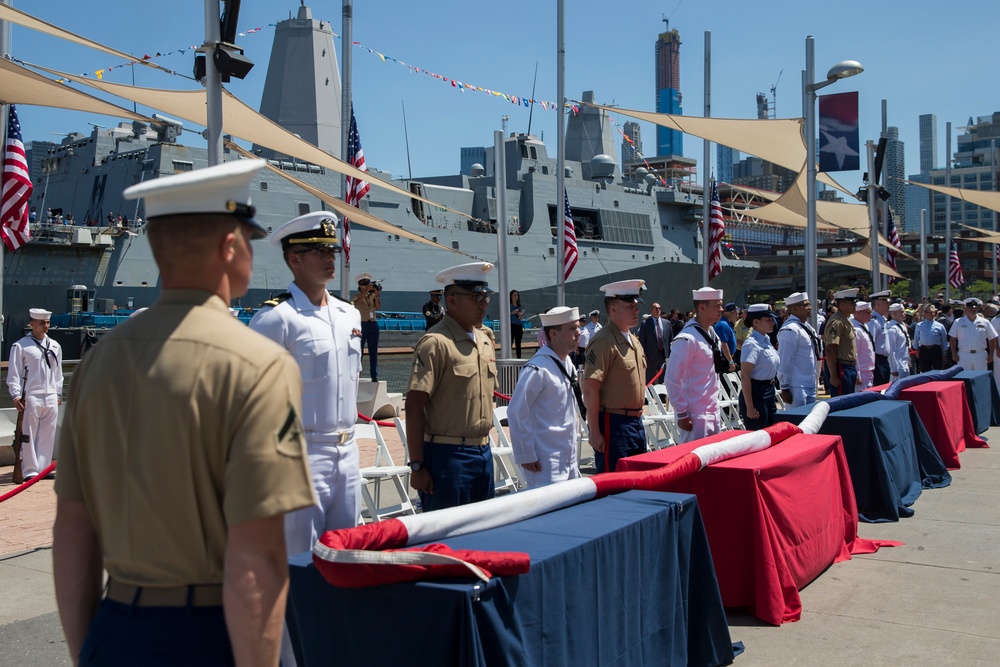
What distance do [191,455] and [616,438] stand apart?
444cm

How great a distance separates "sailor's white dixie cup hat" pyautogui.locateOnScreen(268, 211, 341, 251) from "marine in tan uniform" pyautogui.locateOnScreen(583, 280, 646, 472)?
2.41 m

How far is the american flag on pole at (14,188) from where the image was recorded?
10391 millimetres

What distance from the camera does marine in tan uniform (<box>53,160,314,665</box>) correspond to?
1.67 metres

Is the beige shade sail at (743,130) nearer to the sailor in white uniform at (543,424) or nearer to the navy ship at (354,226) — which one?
the navy ship at (354,226)

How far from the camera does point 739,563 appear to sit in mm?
4594

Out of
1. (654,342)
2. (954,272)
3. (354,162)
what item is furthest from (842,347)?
(954,272)

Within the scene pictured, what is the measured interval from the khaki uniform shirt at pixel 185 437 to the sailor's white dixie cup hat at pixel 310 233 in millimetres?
2006

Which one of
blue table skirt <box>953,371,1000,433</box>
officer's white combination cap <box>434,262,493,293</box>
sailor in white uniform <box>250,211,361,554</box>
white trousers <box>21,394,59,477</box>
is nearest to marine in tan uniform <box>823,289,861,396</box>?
blue table skirt <box>953,371,1000,433</box>

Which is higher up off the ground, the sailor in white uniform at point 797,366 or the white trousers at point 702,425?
the sailor in white uniform at point 797,366

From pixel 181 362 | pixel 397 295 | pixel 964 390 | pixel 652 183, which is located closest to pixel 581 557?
pixel 181 362

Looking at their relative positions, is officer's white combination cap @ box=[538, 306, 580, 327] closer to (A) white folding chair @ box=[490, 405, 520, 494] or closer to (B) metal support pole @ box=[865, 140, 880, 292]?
(A) white folding chair @ box=[490, 405, 520, 494]

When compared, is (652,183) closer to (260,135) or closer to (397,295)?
(397,295)

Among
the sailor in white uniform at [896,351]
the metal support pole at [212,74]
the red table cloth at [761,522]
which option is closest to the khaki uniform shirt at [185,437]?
the red table cloth at [761,522]

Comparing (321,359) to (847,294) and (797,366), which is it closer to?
(797,366)
